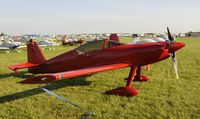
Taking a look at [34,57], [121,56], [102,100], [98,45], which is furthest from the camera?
[34,57]

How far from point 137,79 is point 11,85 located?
4.78 m

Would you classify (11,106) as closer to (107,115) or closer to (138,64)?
(107,115)

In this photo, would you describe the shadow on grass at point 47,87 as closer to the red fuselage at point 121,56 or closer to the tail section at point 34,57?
the red fuselage at point 121,56

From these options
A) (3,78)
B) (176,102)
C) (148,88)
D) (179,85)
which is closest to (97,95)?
(148,88)

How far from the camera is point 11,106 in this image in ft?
18.7

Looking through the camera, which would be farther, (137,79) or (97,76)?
(97,76)

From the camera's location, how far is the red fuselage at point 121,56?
7379 mm

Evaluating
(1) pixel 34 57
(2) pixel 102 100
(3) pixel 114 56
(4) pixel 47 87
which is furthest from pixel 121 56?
(1) pixel 34 57

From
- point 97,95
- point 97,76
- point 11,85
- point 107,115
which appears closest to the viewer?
point 107,115

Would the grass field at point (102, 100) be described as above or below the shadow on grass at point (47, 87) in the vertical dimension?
below

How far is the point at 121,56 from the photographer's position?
756cm

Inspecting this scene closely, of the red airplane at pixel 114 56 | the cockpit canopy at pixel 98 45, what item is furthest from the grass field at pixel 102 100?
the cockpit canopy at pixel 98 45

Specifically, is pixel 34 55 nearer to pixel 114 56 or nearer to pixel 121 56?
pixel 114 56

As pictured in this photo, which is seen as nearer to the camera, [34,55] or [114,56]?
[114,56]
